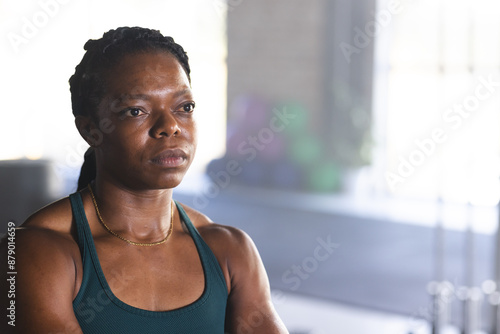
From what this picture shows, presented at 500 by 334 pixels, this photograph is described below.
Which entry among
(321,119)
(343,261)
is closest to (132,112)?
(343,261)

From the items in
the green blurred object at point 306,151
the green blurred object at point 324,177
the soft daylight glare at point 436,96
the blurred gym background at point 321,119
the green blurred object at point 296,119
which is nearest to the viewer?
the blurred gym background at point 321,119

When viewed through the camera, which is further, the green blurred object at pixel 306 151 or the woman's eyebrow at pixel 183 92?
the green blurred object at pixel 306 151

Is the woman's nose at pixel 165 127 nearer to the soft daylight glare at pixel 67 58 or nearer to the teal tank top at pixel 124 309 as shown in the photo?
the teal tank top at pixel 124 309

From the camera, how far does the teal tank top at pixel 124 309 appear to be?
624 millimetres

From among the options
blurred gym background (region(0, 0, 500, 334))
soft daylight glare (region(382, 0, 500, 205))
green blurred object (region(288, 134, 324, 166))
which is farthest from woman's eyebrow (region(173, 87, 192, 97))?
green blurred object (region(288, 134, 324, 166))

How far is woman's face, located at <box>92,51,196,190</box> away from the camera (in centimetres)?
64

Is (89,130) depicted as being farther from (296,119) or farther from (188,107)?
(296,119)

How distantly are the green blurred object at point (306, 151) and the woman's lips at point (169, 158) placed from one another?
5.42 meters

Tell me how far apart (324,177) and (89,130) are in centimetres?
533

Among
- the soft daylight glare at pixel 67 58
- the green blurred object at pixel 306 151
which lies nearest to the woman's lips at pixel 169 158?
the green blurred object at pixel 306 151

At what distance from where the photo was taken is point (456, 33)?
5477 millimetres

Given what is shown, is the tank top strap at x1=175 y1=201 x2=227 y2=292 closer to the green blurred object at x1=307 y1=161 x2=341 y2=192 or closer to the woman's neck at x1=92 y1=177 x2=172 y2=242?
the woman's neck at x1=92 y1=177 x2=172 y2=242

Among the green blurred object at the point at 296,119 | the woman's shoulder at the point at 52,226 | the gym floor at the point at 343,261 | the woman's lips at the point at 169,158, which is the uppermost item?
the woman's lips at the point at 169,158

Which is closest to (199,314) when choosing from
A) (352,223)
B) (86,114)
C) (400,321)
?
(86,114)
